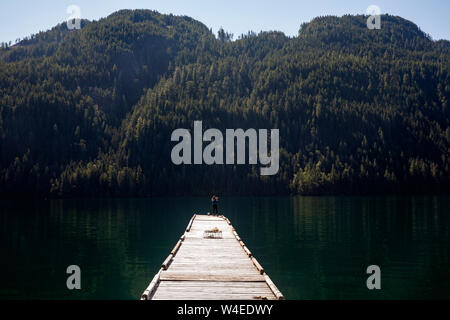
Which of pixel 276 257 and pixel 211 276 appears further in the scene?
pixel 276 257

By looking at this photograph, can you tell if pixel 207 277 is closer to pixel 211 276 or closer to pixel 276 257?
pixel 211 276

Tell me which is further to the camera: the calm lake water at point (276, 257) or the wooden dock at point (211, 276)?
the calm lake water at point (276, 257)

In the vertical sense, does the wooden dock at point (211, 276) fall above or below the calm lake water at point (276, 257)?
above

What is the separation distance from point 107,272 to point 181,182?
147210 mm

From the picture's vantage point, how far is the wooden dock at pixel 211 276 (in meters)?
18.1

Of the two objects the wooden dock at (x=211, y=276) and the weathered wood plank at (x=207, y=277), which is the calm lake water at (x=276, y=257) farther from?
the weathered wood plank at (x=207, y=277)

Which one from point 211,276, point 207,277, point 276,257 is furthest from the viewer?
point 276,257

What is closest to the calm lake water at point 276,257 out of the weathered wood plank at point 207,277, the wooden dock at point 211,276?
the wooden dock at point 211,276

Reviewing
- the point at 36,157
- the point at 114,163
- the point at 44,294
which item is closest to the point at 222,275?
the point at 44,294

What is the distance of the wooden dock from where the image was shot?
18094 millimetres

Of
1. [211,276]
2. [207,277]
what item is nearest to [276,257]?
[211,276]

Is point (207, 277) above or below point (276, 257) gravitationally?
above

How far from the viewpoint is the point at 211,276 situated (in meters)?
21.2
